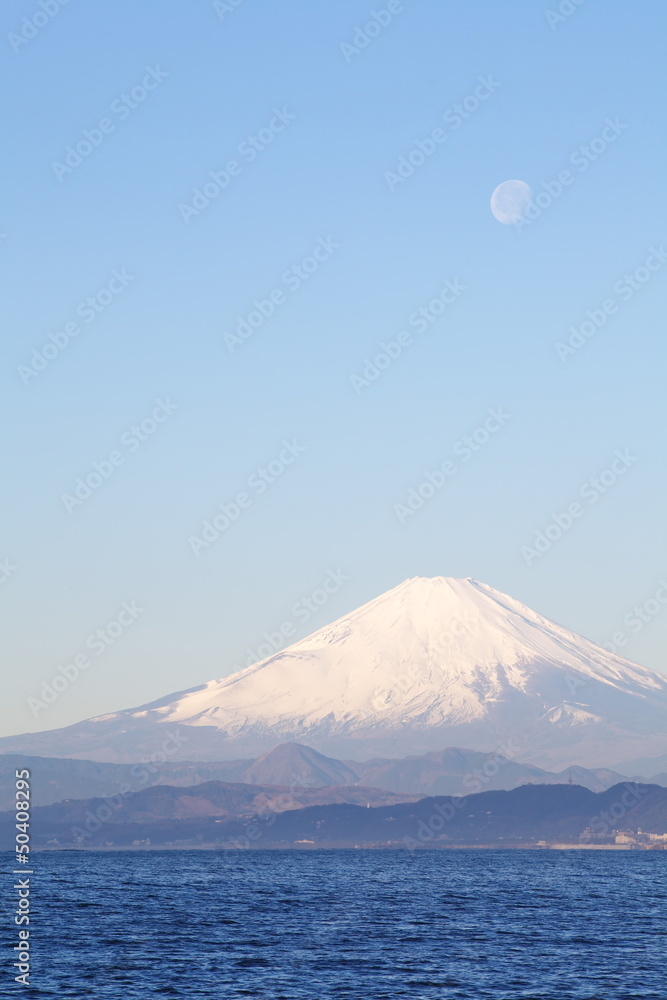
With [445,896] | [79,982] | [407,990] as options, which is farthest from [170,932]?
[445,896]

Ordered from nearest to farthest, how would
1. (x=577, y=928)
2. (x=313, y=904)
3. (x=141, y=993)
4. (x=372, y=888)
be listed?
(x=141, y=993) → (x=577, y=928) → (x=313, y=904) → (x=372, y=888)

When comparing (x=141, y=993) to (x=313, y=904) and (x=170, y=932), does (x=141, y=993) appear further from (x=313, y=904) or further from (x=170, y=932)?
(x=313, y=904)

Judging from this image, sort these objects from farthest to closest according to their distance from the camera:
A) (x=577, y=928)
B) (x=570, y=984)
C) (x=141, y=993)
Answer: (x=577, y=928) → (x=570, y=984) → (x=141, y=993)

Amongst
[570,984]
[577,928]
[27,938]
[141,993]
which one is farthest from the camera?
[577,928]

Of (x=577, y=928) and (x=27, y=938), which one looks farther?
(x=577, y=928)

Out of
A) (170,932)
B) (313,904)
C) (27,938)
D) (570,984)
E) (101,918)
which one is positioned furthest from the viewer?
(313,904)

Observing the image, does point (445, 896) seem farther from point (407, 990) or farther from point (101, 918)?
point (407, 990)

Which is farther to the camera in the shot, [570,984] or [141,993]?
[570,984]

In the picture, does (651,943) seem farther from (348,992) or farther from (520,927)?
(348,992)

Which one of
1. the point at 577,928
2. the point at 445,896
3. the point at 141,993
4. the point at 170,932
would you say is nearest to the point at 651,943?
the point at 577,928
